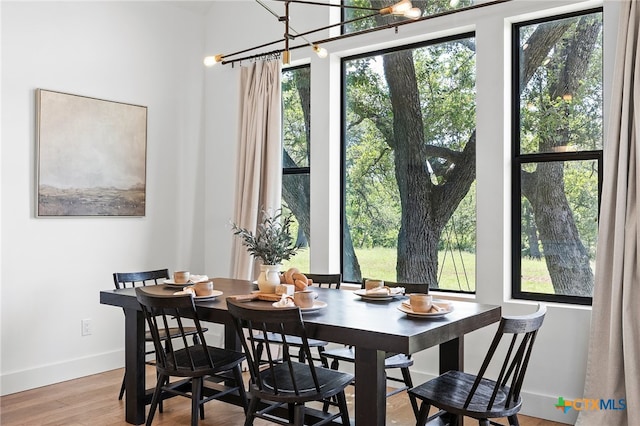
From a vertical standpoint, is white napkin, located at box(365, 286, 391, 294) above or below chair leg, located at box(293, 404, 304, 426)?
above

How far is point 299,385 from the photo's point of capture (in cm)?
261

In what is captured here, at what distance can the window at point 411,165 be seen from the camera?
159 inches

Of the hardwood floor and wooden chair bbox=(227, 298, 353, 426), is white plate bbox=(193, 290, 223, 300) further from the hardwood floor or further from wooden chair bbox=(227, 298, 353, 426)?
the hardwood floor

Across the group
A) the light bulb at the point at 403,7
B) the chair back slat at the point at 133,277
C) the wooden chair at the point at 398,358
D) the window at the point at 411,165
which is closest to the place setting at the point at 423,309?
the wooden chair at the point at 398,358

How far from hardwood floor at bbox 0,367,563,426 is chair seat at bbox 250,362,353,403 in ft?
2.61

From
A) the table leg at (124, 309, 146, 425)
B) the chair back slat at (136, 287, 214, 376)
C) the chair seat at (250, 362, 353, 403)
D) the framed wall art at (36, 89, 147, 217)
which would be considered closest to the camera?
the chair seat at (250, 362, 353, 403)

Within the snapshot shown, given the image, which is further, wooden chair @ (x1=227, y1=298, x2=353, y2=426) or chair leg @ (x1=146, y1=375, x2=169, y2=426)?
chair leg @ (x1=146, y1=375, x2=169, y2=426)

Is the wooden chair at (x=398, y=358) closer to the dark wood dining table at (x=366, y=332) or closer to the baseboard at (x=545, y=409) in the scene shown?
the dark wood dining table at (x=366, y=332)

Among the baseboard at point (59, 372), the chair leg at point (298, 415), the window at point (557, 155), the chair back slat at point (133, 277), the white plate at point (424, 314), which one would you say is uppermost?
the window at point (557, 155)

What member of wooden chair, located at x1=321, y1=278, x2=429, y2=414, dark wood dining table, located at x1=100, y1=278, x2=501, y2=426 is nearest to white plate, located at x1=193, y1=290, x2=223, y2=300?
dark wood dining table, located at x1=100, y1=278, x2=501, y2=426

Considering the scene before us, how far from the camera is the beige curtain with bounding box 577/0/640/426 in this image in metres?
3.05

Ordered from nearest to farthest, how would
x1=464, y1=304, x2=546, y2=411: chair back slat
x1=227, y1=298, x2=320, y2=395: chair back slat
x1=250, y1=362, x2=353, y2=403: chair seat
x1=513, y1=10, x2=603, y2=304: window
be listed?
1. x1=464, y1=304, x2=546, y2=411: chair back slat
2. x1=227, y1=298, x2=320, y2=395: chair back slat
3. x1=250, y1=362, x2=353, y2=403: chair seat
4. x1=513, y1=10, x2=603, y2=304: window

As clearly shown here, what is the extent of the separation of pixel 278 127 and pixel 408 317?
257 centimetres

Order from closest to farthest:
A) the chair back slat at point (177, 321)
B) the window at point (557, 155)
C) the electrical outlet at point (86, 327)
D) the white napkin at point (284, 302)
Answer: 1. the white napkin at point (284, 302)
2. the chair back slat at point (177, 321)
3. the window at point (557, 155)
4. the electrical outlet at point (86, 327)
